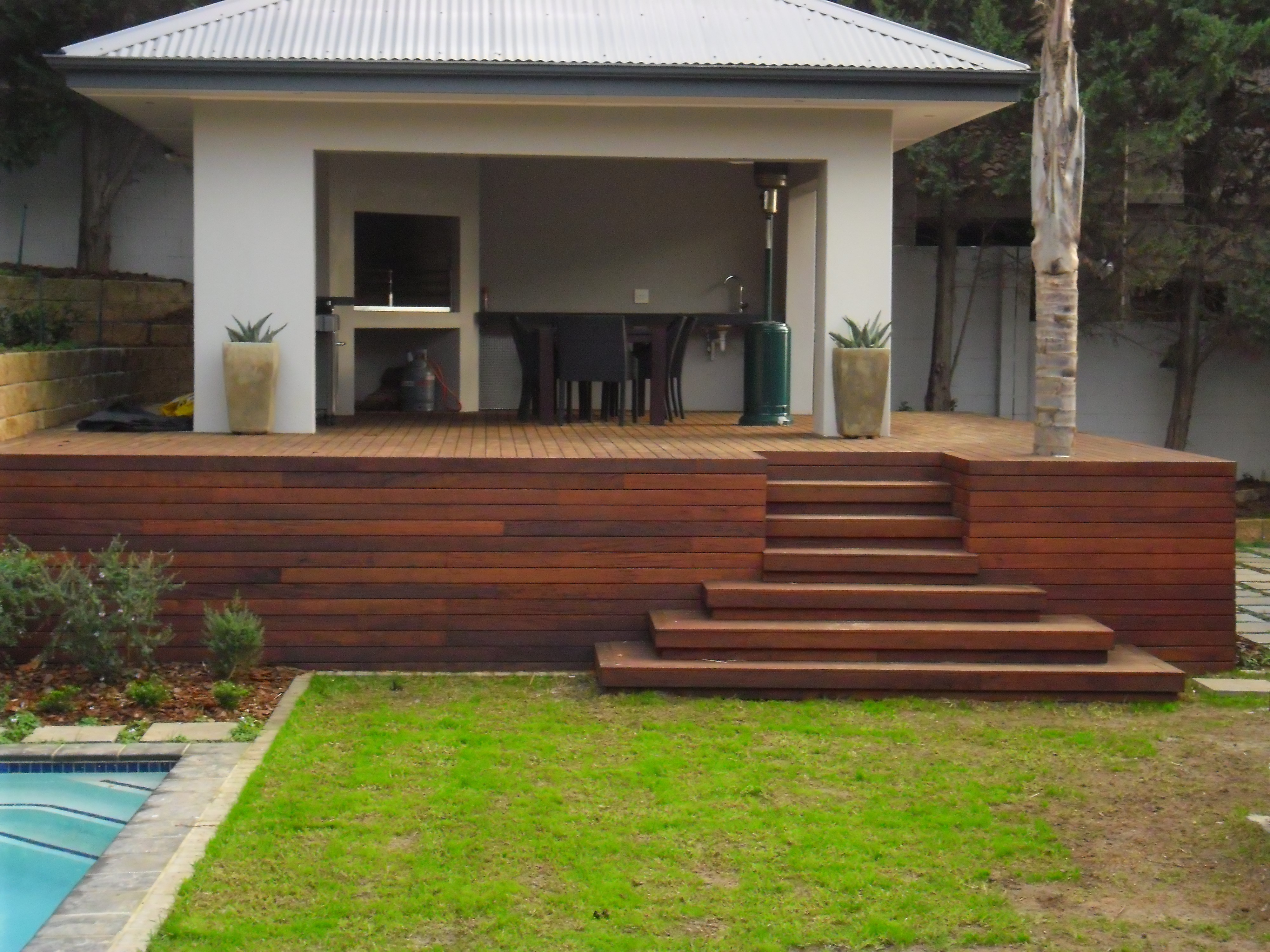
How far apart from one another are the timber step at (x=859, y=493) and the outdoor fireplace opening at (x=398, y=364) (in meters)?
4.93

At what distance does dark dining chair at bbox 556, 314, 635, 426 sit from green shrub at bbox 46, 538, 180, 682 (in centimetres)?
364

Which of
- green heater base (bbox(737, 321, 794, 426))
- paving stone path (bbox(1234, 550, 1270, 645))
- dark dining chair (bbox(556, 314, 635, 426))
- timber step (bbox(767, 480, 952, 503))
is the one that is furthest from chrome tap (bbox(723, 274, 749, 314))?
timber step (bbox(767, 480, 952, 503))

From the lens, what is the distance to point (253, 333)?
8625 mm

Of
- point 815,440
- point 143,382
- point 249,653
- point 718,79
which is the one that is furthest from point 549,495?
point 143,382

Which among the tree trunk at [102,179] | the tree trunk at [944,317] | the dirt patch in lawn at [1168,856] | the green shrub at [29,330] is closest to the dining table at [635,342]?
the green shrub at [29,330]

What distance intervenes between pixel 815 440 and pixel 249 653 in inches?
150

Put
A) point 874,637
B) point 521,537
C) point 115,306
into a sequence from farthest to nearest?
point 115,306
point 521,537
point 874,637

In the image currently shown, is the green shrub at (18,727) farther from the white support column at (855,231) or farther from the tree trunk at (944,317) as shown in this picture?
the tree trunk at (944,317)

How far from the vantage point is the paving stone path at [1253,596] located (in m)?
8.54

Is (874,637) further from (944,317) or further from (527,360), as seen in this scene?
(944,317)

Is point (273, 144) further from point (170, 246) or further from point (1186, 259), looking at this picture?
point (1186, 259)

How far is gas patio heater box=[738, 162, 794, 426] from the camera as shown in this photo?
10117mm

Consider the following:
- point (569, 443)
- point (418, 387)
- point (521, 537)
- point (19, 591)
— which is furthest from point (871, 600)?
point (418, 387)

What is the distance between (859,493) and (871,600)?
2.71 feet
